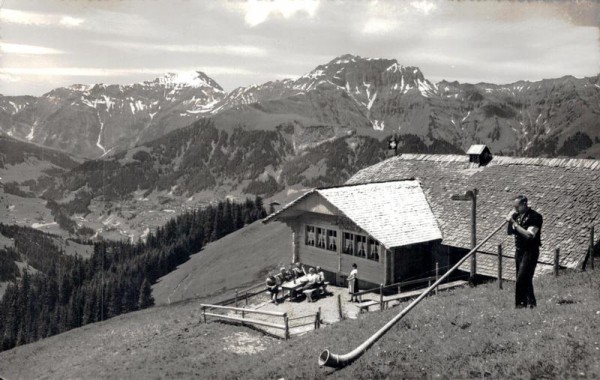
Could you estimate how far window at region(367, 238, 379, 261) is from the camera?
3006cm

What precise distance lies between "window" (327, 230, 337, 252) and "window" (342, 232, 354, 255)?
2.74 ft

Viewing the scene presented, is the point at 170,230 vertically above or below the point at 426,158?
below

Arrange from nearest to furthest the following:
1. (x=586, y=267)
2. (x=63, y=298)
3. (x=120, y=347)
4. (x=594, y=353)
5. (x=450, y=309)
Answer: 1. (x=594, y=353)
2. (x=450, y=309)
3. (x=586, y=267)
4. (x=120, y=347)
5. (x=63, y=298)

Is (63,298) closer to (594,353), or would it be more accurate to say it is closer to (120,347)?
(120,347)

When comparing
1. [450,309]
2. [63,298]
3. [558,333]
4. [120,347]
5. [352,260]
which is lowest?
[63,298]

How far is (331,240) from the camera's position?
32719 mm

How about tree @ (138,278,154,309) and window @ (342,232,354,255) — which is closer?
window @ (342,232,354,255)

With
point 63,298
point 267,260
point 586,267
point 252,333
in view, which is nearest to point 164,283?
point 63,298

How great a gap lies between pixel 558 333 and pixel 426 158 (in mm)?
29721

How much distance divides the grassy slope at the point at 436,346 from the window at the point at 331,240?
9.01 m

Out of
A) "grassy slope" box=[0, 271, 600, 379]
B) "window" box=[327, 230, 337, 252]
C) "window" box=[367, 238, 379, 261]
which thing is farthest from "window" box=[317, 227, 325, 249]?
"grassy slope" box=[0, 271, 600, 379]

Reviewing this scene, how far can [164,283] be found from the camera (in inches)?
4437

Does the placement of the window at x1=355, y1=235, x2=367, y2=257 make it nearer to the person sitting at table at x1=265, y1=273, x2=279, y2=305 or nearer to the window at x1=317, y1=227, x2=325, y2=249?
the window at x1=317, y1=227, x2=325, y2=249

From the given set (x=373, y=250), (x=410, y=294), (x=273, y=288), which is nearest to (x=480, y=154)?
(x=373, y=250)
